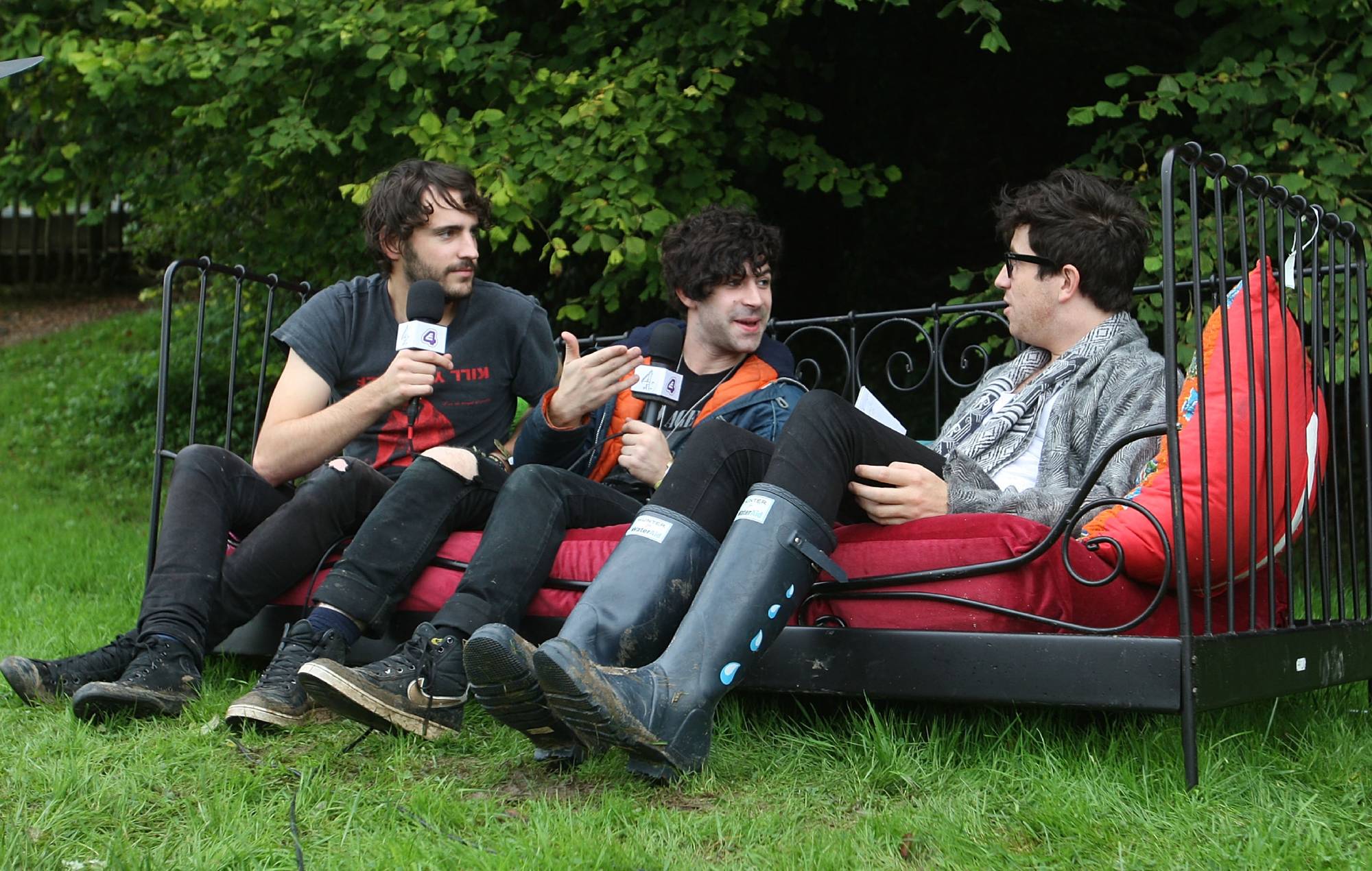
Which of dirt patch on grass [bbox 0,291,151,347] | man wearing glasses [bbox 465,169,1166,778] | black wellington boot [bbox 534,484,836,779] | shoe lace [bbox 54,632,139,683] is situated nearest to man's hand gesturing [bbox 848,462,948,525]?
man wearing glasses [bbox 465,169,1166,778]

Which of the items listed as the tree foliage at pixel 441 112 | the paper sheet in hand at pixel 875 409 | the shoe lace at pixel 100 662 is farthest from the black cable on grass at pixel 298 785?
the tree foliage at pixel 441 112

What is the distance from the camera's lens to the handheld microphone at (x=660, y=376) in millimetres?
3650

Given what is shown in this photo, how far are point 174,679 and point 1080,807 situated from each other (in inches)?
82.2

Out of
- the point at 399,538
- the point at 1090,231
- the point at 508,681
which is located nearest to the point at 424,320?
the point at 399,538

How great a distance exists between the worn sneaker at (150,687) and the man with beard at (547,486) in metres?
0.30

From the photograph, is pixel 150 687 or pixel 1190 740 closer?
pixel 1190 740

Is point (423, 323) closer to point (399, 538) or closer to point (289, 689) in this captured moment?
point (399, 538)

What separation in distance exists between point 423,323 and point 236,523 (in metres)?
0.76

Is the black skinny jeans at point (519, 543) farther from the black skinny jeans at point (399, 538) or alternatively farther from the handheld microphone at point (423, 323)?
the handheld microphone at point (423, 323)

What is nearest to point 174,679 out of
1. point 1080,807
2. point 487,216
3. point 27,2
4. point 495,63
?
point 487,216

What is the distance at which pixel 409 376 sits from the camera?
12.0ft

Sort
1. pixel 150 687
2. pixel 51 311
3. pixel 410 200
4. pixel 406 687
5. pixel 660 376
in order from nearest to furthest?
1. pixel 406 687
2. pixel 150 687
3. pixel 660 376
4. pixel 410 200
5. pixel 51 311

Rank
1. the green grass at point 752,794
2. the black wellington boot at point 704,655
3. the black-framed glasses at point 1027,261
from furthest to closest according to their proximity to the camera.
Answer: the black-framed glasses at point 1027,261 < the black wellington boot at point 704,655 < the green grass at point 752,794

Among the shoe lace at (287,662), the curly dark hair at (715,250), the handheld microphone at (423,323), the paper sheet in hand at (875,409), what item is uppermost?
the curly dark hair at (715,250)
